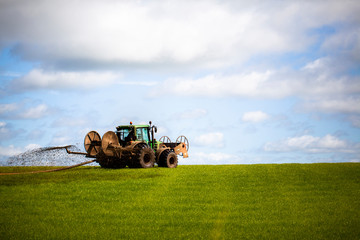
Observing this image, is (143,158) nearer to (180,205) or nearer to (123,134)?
(123,134)

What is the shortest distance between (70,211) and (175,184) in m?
6.91

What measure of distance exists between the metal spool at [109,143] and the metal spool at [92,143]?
1133mm

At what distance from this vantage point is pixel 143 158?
1055 inches

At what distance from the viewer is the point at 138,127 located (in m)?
28.1

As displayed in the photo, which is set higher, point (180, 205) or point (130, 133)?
point (130, 133)

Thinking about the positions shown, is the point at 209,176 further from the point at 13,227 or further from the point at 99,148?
the point at 13,227

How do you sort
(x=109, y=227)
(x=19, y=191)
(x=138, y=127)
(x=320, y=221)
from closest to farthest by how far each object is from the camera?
(x=109, y=227) < (x=320, y=221) < (x=19, y=191) < (x=138, y=127)

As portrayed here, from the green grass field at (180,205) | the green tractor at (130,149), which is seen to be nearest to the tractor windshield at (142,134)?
the green tractor at (130,149)

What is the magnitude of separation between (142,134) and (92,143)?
12.6ft

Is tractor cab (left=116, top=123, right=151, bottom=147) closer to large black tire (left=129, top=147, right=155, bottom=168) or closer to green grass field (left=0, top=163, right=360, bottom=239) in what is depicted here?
large black tire (left=129, top=147, right=155, bottom=168)

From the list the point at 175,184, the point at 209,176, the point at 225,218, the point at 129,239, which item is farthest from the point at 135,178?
the point at 129,239

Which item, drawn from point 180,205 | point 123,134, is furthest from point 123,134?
point 180,205

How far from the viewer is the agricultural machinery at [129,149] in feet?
85.7

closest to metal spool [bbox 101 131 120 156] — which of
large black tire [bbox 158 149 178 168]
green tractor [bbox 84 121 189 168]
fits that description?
green tractor [bbox 84 121 189 168]
